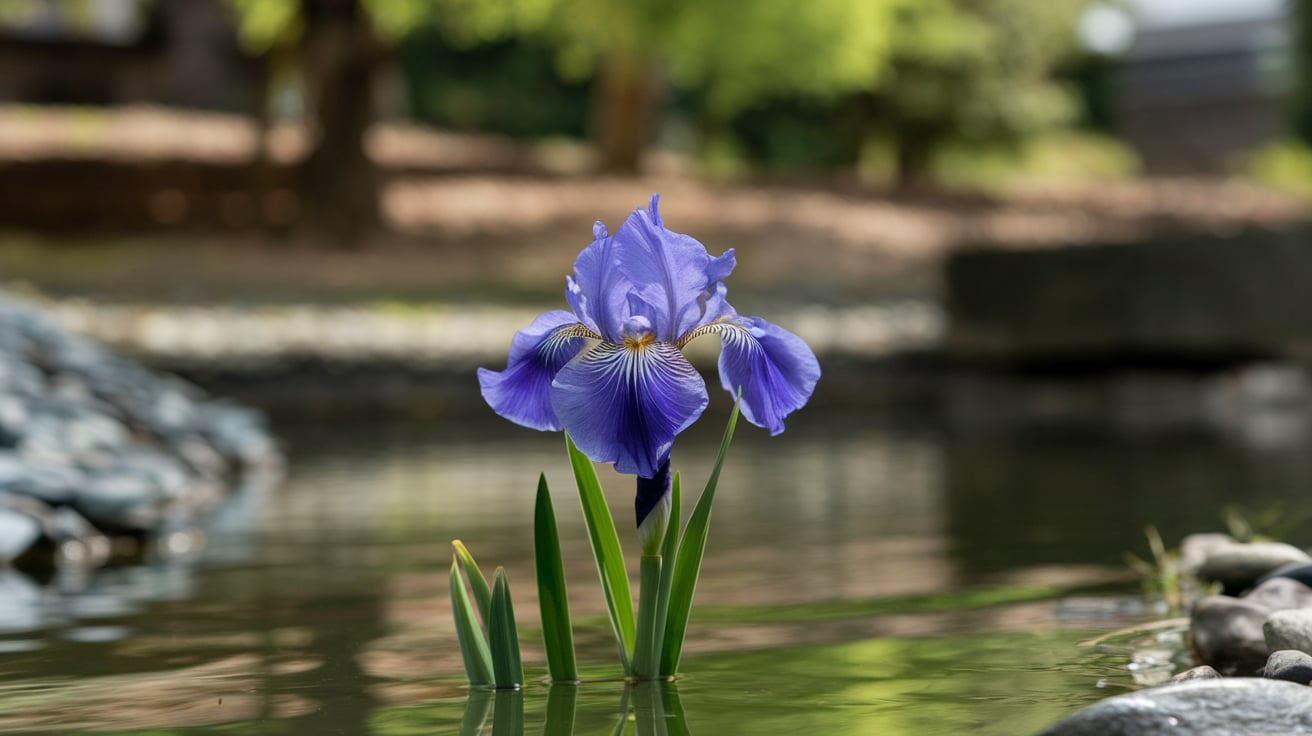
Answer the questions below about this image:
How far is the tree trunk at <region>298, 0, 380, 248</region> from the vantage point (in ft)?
56.0

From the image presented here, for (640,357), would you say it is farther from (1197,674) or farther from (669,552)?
(1197,674)

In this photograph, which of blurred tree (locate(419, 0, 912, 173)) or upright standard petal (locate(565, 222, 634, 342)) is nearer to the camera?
upright standard petal (locate(565, 222, 634, 342))

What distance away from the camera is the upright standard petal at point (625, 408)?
212 cm

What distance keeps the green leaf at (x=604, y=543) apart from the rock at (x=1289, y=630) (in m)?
1.01

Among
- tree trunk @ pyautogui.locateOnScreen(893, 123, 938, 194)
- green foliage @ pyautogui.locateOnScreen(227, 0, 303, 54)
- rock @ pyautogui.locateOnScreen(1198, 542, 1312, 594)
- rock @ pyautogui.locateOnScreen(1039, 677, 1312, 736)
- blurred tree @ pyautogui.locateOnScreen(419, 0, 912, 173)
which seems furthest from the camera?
tree trunk @ pyautogui.locateOnScreen(893, 123, 938, 194)

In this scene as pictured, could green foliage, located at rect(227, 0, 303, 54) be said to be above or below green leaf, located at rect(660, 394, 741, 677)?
above

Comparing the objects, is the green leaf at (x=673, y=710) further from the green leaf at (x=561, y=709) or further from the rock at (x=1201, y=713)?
the rock at (x=1201, y=713)

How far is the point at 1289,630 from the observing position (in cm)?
249

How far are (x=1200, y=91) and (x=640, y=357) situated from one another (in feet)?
143

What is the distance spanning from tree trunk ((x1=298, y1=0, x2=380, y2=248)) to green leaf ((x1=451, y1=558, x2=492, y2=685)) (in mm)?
15301

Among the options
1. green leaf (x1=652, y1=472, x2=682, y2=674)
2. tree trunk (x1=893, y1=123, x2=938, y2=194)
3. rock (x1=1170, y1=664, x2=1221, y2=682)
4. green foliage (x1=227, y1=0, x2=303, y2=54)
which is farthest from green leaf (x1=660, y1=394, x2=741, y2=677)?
tree trunk (x1=893, y1=123, x2=938, y2=194)

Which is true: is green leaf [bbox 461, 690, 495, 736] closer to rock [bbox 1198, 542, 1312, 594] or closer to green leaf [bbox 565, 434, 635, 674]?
green leaf [bbox 565, 434, 635, 674]

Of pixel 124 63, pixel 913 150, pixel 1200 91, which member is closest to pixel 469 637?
pixel 913 150

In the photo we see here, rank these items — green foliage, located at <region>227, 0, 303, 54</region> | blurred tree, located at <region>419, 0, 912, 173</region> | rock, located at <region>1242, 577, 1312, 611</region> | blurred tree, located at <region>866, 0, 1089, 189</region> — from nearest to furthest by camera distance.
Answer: rock, located at <region>1242, 577, 1312, 611</region>
blurred tree, located at <region>419, 0, 912, 173</region>
green foliage, located at <region>227, 0, 303, 54</region>
blurred tree, located at <region>866, 0, 1089, 189</region>
